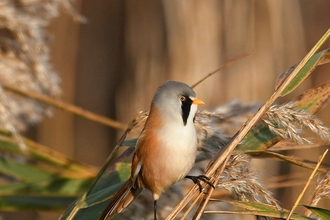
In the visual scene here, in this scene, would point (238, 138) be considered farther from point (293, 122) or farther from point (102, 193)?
point (102, 193)

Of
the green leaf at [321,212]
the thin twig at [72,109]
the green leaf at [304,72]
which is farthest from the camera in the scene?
the thin twig at [72,109]

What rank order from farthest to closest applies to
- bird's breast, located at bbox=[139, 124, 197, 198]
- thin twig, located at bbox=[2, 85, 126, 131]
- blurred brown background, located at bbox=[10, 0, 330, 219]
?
blurred brown background, located at bbox=[10, 0, 330, 219]
thin twig, located at bbox=[2, 85, 126, 131]
bird's breast, located at bbox=[139, 124, 197, 198]

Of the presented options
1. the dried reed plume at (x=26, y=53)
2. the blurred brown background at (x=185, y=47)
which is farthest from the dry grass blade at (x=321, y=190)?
the blurred brown background at (x=185, y=47)

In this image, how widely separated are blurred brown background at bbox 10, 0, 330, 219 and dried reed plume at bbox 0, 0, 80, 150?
39.1 inches

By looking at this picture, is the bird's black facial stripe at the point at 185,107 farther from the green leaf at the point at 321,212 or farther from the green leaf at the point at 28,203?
the green leaf at the point at 28,203

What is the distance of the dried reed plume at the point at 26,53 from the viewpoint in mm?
2285

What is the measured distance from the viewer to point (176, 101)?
5.10 feet

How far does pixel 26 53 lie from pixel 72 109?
0.44m

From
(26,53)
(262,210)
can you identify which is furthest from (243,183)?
(26,53)

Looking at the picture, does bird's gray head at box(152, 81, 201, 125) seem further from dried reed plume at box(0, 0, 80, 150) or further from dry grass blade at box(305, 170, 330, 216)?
dried reed plume at box(0, 0, 80, 150)

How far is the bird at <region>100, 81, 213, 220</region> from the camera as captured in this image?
60.1 inches

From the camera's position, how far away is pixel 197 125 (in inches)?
64.0

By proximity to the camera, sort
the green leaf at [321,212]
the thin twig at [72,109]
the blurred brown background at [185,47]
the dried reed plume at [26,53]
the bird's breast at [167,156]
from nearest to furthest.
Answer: the green leaf at [321,212]
the bird's breast at [167,156]
the thin twig at [72,109]
the dried reed plume at [26,53]
the blurred brown background at [185,47]

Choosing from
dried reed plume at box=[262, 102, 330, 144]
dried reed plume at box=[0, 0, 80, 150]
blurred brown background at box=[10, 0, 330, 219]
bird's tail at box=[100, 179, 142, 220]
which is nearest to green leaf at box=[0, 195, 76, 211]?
dried reed plume at box=[0, 0, 80, 150]
